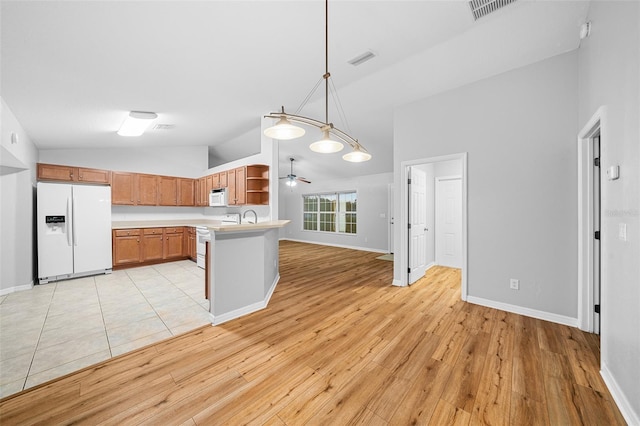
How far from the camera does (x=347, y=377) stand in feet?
6.28

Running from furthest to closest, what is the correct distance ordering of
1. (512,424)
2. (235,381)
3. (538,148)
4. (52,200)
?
1. (52,200)
2. (538,148)
3. (235,381)
4. (512,424)

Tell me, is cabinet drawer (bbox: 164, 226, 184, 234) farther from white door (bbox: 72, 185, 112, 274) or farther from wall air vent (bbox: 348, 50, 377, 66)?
wall air vent (bbox: 348, 50, 377, 66)

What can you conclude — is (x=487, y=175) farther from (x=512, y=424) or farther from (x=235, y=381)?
(x=235, y=381)

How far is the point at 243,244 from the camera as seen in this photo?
3.05 m

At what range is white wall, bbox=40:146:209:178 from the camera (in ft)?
17.1

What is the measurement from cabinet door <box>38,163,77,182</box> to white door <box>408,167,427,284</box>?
21.8 feet

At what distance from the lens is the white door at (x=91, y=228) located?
4.64m

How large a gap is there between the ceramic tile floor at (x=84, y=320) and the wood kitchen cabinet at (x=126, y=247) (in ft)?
Answer: 2.54

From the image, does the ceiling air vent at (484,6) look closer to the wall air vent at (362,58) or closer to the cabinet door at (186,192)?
the wall air vent at (362,58)

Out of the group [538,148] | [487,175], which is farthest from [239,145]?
[538,148]

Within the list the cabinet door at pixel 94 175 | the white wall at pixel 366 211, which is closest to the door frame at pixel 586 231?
the white wall at pixel 366 211

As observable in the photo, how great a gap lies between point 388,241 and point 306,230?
3.73 m

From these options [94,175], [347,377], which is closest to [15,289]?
[94,175]

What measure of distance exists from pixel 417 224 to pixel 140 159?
6.59 metres
